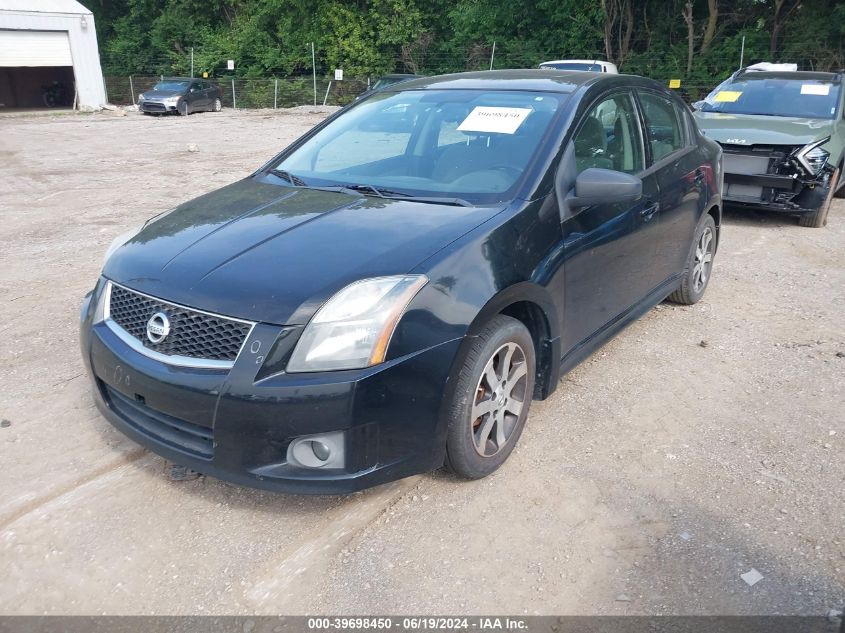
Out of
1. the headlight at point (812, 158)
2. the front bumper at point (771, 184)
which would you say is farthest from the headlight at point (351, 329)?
the headlight at point (812, 158)

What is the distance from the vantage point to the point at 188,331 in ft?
8.79

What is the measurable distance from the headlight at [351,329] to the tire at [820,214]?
6986mm

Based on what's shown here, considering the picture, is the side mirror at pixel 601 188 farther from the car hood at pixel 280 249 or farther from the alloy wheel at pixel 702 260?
the alloy wheel at pixel 702 260

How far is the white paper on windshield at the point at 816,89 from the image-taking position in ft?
28.6

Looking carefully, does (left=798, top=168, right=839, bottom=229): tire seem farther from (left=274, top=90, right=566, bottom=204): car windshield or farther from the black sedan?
(left=274, top=90, right=566, bottom=204): car windshield

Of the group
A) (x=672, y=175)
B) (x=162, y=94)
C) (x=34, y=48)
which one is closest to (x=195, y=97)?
(x=162, y=94)

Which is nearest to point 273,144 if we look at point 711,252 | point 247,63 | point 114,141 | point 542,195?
point 114,141

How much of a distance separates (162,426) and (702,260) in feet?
13.7

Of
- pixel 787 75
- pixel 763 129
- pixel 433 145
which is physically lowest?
pixel 763 129

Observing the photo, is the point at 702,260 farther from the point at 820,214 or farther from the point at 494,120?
the point at 820,214

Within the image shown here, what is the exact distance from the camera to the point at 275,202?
3459 millimetres

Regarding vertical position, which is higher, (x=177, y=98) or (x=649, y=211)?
(x=649, y=211)

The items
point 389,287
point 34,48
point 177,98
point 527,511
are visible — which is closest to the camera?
point 389,287

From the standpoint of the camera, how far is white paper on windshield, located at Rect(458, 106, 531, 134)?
11.9 feet
